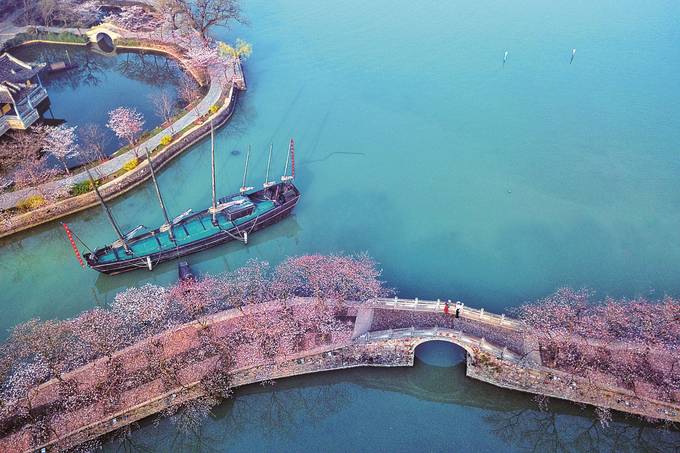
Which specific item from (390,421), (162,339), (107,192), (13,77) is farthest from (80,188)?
(390,421)

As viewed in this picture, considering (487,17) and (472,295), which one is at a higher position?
→ (487,17)

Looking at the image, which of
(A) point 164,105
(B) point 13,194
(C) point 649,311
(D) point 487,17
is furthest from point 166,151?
(D) point 487,17

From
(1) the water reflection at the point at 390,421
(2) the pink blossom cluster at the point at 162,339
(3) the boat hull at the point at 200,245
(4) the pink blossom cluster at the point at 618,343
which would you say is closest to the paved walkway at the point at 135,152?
(3) the boat hull at the point at 200,245

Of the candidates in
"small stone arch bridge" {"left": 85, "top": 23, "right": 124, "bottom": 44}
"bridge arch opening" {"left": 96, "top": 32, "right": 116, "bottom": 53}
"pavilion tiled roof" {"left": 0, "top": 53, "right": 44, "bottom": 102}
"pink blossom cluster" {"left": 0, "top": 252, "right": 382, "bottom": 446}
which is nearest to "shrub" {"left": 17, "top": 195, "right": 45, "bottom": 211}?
"pink blossom cluster" {"left": 0, "top": 252, "right": 382, "bottom": 446}

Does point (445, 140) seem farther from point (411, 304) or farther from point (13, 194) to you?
point (13, 194)

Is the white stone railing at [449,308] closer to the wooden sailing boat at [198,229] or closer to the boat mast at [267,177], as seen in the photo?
the wooden sailing boat at [198,229]

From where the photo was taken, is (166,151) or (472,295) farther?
(166,151)

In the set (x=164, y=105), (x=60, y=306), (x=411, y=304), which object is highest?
(x=164, y=105)

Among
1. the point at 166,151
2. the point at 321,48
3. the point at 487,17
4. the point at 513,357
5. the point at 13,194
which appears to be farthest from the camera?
the point at 487,17
